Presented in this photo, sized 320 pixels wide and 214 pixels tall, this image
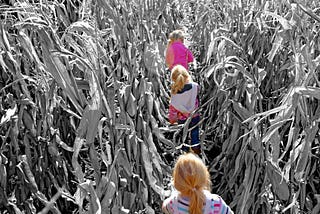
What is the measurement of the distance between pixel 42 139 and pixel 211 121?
2.68ft

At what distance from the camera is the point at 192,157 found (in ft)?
4.09

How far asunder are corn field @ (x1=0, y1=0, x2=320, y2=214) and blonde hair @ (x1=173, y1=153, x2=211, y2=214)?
0.14 metres

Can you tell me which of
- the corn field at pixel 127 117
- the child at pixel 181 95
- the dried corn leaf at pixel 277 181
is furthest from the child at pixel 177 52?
the dried corn leaf at pixel 277 181

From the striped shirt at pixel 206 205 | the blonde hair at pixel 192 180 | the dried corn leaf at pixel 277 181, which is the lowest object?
the dried corn leaf at pixel 277 181

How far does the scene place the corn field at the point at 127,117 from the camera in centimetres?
116

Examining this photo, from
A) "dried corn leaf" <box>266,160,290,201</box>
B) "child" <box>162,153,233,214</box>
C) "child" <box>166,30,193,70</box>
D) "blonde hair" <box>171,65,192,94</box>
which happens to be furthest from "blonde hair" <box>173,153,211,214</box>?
"child" <box>166,30,193,70</box>

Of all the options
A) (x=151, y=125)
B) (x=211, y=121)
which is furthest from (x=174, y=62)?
(x=151, y=125)

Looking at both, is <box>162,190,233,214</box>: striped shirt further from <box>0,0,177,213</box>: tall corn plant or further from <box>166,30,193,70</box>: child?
<box>166,30,193,70</box>: child

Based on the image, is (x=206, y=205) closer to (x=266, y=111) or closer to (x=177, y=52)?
(x=266, y=111)

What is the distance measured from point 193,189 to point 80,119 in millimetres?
339

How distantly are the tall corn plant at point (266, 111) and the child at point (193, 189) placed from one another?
0.50ft

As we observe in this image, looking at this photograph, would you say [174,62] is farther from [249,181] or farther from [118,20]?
[249,181]

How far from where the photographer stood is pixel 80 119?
137 cm

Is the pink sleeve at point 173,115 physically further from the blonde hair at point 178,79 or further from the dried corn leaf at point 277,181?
the dried corn leaf at point 277,181
